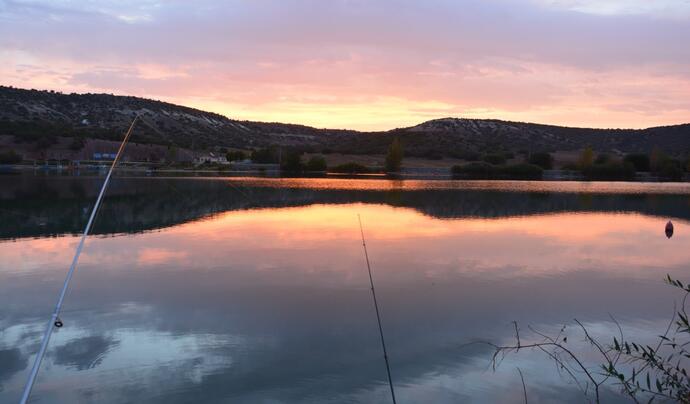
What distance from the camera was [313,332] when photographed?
24.2ft

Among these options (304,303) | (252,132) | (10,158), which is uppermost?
(252,132)

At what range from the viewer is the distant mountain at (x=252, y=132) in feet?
292

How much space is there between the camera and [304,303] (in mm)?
8719

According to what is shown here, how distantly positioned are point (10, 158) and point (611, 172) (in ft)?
248

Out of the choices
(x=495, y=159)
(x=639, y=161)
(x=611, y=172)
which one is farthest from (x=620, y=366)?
(x=639, y=161)

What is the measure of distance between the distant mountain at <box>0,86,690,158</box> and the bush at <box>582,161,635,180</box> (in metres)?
23.0

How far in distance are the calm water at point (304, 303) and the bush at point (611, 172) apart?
60.6 metres

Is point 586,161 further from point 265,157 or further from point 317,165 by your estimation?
point 265,157

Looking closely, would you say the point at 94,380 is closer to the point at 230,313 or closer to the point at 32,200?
the point at 230,313

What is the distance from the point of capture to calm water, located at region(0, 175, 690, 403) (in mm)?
5867

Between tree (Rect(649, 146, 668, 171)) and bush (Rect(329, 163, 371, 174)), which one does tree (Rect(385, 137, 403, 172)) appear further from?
tree (Rect(649, 146, 668, 171))

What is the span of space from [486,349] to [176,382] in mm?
3725

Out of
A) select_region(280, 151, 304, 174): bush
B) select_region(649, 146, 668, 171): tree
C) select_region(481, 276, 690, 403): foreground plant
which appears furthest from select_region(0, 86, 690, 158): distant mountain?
select_region(481, 276, 690, 403): foreground plant

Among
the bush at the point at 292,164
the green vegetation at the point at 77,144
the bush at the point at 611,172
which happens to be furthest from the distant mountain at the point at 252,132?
the bush at the point at 611,172
